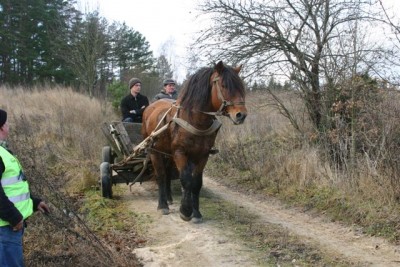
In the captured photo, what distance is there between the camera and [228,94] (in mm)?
4969

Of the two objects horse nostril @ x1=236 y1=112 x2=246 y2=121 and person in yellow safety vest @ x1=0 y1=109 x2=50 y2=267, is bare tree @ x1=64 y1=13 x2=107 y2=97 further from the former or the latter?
person in yellow safety vest @ x1=0 y1=109 x2=50 y2=267

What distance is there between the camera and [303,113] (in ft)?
→ 28.9

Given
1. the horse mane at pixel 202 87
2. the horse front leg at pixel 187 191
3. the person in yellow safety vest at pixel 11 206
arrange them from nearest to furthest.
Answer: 1. the person in yellow safety vest at pixel 11 206
2. the horse mane at pixel 202 87
3. the horse front leg at pixel 187 191

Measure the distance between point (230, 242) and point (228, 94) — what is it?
1692mm

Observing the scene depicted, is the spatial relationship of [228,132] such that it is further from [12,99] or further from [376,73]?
[12,99]

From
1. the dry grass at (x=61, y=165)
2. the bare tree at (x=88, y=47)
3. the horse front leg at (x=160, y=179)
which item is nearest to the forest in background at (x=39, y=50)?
the bare tree at (x=88, y=47)

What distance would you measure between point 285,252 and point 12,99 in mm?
13915

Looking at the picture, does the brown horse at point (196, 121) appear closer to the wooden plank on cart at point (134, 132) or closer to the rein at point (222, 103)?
the rein at point (222, 103)

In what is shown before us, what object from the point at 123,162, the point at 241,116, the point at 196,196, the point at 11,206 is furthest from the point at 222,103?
the point at 11,206

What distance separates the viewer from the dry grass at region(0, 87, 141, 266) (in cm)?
402

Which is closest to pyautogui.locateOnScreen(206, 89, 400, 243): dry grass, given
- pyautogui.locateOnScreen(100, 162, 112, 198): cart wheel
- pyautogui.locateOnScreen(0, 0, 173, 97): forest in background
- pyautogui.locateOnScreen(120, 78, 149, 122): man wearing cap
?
pyautogui.locateOnScreen(120, 78, 149, 122): man wearing cap

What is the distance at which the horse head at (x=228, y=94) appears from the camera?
4.84 metres

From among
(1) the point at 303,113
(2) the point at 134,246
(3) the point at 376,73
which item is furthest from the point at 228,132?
(2) the point at 134,246

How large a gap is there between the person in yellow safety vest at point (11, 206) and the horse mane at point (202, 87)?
2.75 m
